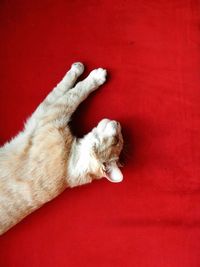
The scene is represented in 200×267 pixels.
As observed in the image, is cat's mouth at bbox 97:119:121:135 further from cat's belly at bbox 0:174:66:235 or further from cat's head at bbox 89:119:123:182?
cat's belly at bbox 0:174:66:235

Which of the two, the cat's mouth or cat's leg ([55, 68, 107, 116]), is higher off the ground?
cat's leg ([55, 68, 107, 116])

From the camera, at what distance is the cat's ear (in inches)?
82.4

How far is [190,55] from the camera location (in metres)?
2.23

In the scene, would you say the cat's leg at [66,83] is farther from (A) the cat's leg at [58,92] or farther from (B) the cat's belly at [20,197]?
A: (B) the cat's belly at [20,197]

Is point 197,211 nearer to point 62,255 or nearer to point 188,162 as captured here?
point 188,162

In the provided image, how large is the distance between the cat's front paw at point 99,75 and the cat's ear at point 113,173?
45cm

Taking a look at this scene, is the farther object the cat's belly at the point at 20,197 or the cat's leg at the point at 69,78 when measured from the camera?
the cat's leg at the point at 69,78

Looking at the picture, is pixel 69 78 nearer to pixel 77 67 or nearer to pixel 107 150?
pixel 77 67

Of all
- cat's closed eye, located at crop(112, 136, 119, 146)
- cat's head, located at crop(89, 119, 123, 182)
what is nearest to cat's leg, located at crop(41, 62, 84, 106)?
cat's head, located at crop(89, 119, 123, 182)

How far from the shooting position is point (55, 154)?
207cm

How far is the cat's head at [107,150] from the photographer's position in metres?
2.08

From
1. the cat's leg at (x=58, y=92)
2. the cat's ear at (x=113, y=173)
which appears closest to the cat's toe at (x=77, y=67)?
the cat's leg at (x=58, y=92)

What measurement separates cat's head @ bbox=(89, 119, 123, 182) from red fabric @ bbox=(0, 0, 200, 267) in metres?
0.11

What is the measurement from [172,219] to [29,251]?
31.2 inches
